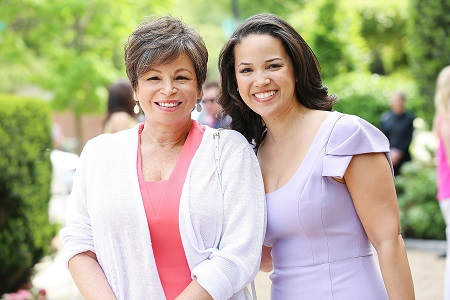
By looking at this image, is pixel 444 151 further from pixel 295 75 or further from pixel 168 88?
pixel 168 88

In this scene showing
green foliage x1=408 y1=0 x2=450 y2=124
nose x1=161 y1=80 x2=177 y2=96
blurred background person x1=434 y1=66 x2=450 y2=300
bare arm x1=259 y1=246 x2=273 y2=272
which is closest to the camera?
nose x1=161 y1=80 x2=177 y2=96

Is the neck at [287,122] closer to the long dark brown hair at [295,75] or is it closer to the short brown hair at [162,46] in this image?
the long dark brown hair at [295,75]

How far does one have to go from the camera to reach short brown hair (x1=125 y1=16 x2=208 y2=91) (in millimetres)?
2850

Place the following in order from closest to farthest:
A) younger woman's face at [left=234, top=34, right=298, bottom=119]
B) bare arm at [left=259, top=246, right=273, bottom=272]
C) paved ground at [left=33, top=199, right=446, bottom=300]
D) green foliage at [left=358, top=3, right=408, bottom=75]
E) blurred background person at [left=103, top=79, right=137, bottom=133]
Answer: younger woman's face at [left=234, top=34, right=298, bottom=119] < bare arm at [left=259, top=246, right=273, bottom=272] < blurred background person at [left=103, top=79, right=137, bottom=133] < paved ground at [left=33, top=199, right=446, bottom=300] < green foliage at [left=358, top=3, right=408, bottom=75]

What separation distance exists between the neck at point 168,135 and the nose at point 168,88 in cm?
18

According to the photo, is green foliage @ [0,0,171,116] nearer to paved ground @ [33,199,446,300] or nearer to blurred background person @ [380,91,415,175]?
blurred background person @ [380,91,415,175]

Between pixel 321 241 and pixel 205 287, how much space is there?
551 mm

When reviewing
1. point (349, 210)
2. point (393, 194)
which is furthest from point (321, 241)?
point (393, 194)

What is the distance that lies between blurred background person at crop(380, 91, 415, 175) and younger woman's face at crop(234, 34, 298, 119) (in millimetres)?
9353

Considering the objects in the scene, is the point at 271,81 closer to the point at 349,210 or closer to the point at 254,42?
the point at 254,42

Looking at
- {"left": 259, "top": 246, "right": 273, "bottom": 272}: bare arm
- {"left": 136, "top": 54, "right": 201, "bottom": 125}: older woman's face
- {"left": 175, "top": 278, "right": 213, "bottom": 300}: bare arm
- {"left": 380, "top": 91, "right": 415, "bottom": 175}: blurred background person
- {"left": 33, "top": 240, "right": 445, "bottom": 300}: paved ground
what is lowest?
{"left": 33, "top": 240, "right": 445, "bottom": 300}: paved ground

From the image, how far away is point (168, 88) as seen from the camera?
284cm

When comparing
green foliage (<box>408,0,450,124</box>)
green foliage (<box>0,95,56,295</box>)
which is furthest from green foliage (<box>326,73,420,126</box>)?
green foliage (<box>0,95,56,295</box>)

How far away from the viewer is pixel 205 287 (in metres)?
2.71
